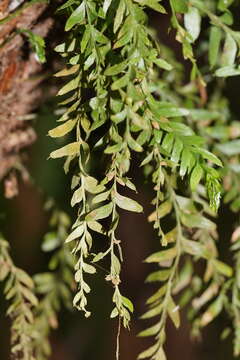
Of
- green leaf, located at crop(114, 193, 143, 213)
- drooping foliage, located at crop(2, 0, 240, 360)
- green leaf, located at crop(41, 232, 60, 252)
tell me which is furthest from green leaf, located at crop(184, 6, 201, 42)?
green leaf, located at crop(41, 232, 60, 252)

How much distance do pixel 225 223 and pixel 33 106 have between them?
668 millimetres

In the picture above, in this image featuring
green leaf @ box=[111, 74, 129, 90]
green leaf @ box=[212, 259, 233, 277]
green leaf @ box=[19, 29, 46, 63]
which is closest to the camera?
green leaf @ box=[111, 74, 129, 90]

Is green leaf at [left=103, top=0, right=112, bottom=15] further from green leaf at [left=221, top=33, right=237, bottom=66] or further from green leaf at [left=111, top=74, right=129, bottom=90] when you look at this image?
green leaf at [left=221, top=33, right=237, bottom=66]

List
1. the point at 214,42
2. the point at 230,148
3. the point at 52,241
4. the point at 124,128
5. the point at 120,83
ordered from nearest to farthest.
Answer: the point at 120,83 < the point at 124,128 < the point at 214,42 < the point at 230,148 < the point at 52,241

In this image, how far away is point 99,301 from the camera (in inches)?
69.8

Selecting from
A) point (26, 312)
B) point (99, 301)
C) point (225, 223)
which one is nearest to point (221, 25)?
point (26, 312)

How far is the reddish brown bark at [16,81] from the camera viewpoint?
0.70m

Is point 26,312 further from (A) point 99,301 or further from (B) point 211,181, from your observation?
(A) point 99,301

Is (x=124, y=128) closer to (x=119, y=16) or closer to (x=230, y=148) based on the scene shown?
(x=119, y=16)

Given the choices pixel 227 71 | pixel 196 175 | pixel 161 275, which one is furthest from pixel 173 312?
pixel 227 71

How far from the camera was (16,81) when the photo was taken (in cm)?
78

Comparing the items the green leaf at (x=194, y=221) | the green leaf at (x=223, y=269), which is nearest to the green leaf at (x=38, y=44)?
the green leaf at (x=194, y=221)

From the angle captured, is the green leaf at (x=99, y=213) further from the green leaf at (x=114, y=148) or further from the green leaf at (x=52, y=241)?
the green leaf at (x=52, y=241)

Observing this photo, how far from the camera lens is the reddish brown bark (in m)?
0.70
